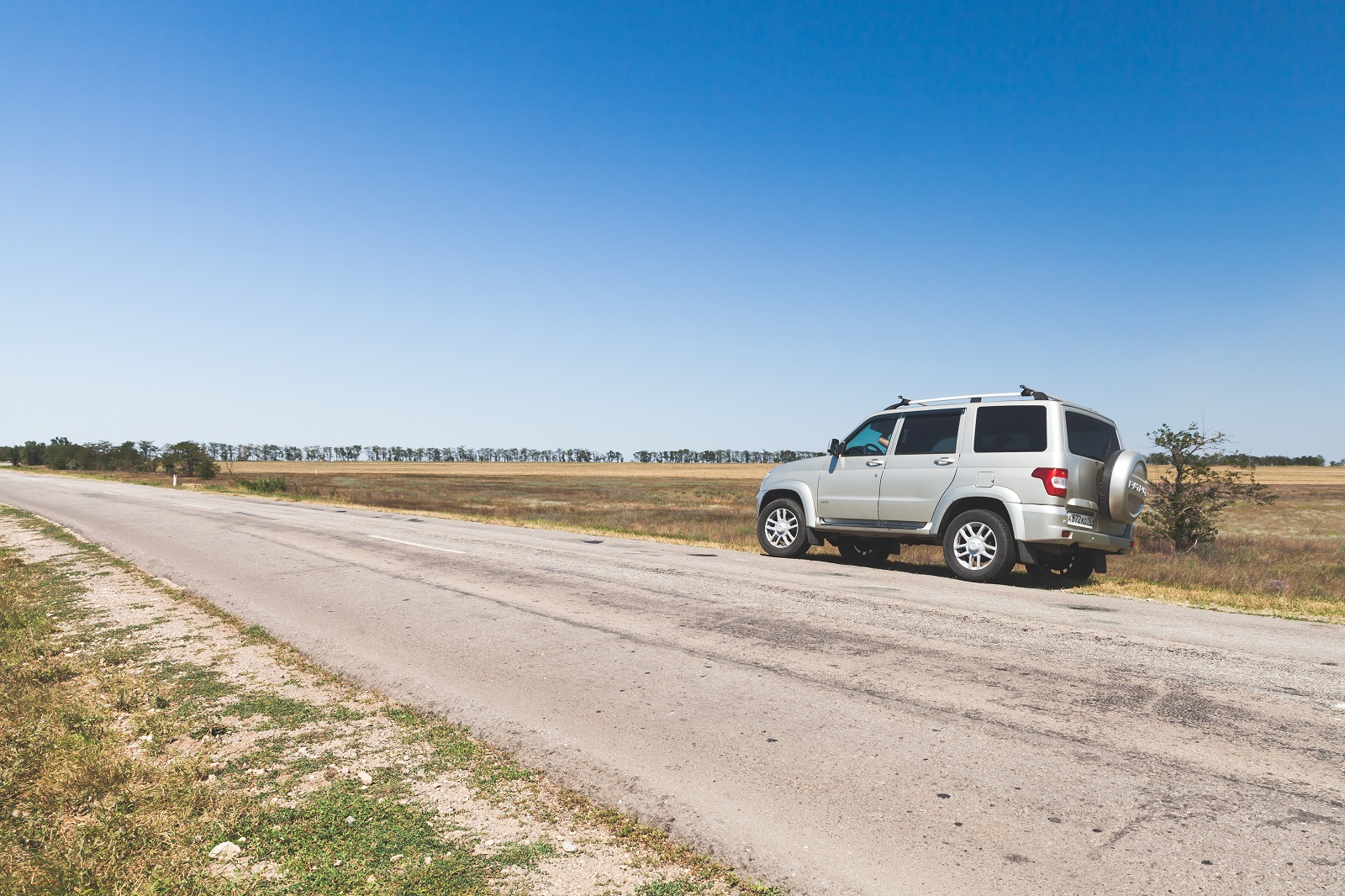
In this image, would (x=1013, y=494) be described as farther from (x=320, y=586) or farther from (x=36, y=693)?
(x=36, y=693)

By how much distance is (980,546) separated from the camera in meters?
9.70

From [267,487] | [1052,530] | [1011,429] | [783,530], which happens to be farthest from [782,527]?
[267,487]

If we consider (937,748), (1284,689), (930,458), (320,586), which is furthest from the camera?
(930,458)

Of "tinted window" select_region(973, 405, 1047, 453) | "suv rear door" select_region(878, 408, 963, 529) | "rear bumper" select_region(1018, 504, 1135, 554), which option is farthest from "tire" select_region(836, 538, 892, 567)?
"rear bumper" select_region(1018, 504, 1135, 554)

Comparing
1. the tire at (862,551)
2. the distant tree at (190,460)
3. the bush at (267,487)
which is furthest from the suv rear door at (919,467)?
the distant tree at (190,460)

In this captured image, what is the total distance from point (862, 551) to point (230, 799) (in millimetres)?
10049

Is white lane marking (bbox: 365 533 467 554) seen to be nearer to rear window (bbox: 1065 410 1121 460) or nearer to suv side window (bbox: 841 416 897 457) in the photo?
suv side window (bbox: 841 416 897 457)

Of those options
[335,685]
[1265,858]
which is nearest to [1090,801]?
[1265,858]

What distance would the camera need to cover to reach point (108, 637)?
6.66m

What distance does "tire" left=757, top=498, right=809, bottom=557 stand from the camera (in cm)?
1180

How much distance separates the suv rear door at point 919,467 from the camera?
10086 mm

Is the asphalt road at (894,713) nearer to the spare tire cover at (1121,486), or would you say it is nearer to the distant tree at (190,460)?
the spare tire cover at (1121,486)

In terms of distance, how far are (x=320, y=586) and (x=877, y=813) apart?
7776mm

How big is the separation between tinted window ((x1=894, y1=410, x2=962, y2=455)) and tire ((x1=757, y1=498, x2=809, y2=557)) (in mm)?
2024
